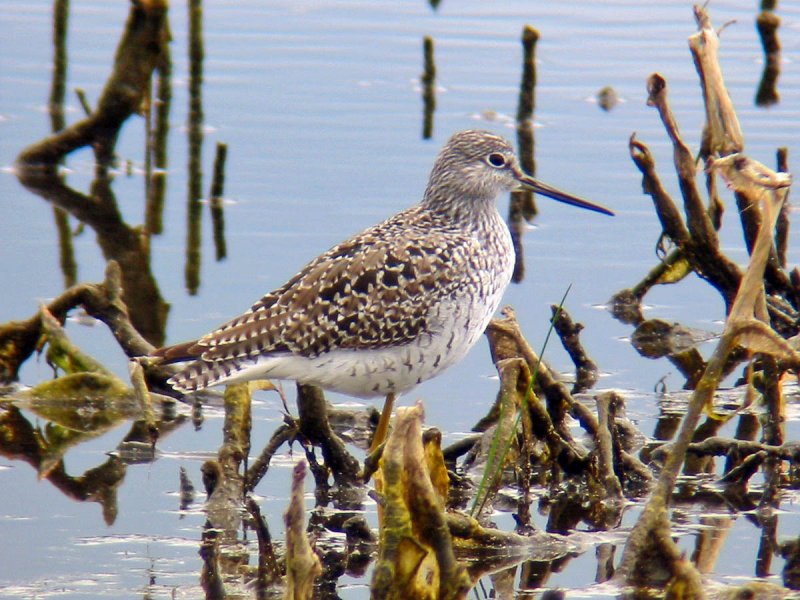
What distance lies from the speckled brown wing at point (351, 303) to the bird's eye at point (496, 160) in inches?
45.4

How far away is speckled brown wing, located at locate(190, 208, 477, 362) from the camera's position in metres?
6.66

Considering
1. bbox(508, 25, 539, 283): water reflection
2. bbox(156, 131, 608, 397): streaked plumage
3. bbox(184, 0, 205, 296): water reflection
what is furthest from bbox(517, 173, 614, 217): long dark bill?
bbox(184, 0, 205, 296): water reflection

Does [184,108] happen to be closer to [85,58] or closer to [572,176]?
[85,58]

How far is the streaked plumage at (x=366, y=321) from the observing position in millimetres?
6648

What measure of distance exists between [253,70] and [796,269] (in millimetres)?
7393

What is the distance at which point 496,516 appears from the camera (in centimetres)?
648

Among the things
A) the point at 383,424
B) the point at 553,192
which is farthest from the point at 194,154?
the point at 383,424

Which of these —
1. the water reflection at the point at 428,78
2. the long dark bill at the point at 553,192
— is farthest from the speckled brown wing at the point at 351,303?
the water reflection at the point at 428,78

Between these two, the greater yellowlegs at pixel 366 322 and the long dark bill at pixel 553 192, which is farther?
the long dark bill at pixel 553 192

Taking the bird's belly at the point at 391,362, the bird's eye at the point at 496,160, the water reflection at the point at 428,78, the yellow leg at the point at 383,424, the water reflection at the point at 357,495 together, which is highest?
Answer: the water reflection at the point at 428,78

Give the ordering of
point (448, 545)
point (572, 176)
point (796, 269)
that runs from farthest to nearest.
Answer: point (572, 176) < point (796, 269) < point (448, 545)

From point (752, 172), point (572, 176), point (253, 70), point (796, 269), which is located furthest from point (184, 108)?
point (752, 172)

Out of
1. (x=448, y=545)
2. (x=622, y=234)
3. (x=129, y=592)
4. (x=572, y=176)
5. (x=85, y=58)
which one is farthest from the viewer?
(x=85, y=58)

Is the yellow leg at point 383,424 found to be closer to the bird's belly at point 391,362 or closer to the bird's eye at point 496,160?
the bird's belly at point 391,362
